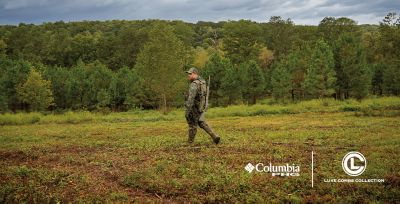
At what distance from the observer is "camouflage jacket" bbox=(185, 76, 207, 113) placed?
1557 centimetres

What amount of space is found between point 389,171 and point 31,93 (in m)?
55.2

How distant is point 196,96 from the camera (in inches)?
627

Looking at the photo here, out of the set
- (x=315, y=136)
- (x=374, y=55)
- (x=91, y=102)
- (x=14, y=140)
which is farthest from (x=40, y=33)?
(x=315, y=136)

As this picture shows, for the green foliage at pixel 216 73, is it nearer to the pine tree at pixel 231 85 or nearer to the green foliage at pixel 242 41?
the pine tree at pixel 231 85

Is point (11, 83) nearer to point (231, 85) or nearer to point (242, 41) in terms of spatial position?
point (231, 85)

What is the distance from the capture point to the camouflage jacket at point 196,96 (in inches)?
613

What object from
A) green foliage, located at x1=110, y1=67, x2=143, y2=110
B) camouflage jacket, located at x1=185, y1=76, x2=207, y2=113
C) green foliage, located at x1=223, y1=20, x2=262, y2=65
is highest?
green foliage, located at x1=223, y1=20, x2=262, y2=65

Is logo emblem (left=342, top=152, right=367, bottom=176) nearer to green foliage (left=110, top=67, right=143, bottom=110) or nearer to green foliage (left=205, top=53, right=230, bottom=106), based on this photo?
green foliage (left=205, top=53, right=230, bottom=106)

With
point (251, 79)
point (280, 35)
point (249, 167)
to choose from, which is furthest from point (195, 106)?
→ point (280, 35)

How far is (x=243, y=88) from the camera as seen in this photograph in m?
63.8

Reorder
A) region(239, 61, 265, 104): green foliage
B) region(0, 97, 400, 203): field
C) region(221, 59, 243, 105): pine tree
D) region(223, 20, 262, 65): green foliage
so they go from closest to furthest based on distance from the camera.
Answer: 1. region(0, 97, 400, 203): field
2. region(221, 59, 243, 105): pine tree
3. region(239, 61, 265, 104): green foliage
4. region(223, 20, 262, 65): green foliage

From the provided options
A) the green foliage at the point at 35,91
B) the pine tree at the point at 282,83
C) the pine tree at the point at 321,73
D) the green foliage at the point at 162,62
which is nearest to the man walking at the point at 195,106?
the green foliage at the point at 162,62

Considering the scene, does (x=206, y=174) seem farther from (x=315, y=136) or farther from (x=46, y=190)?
(x=315, y=136)

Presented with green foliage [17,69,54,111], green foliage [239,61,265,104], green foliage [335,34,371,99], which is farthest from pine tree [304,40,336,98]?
green foliage [17,69,54,111]
